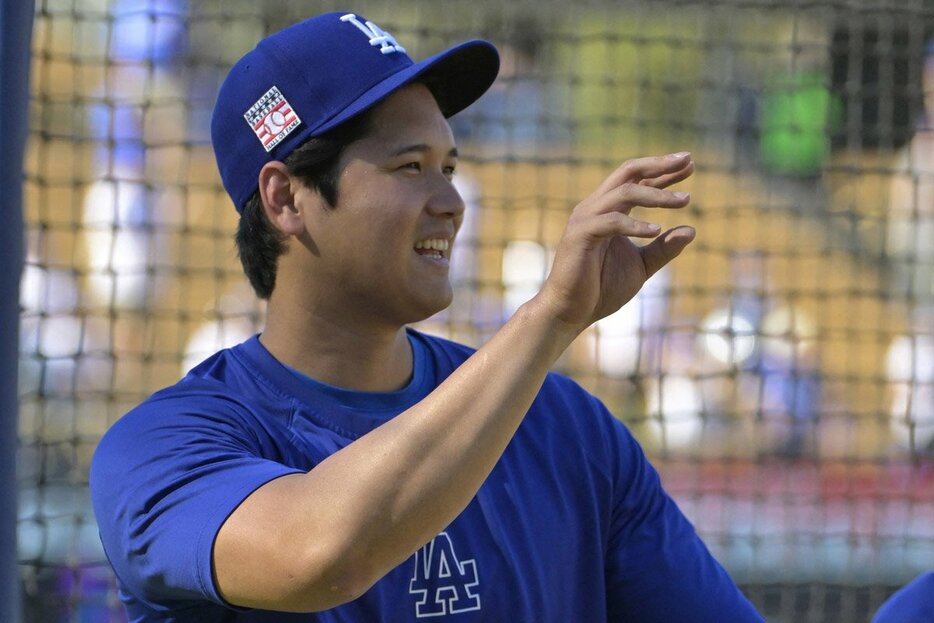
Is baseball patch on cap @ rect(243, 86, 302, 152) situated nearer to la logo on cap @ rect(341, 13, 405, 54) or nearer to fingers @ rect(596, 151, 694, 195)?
la logo on cap @ rect(341, 13, 405, 54)

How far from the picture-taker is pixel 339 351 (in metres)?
1.87

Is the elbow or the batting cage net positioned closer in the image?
the elbow

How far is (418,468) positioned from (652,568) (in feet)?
2.02

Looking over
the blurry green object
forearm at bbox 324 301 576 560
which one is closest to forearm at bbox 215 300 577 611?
forearm at bbox 324 301 576 560

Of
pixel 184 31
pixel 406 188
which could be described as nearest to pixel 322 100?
A: pixel 406 188

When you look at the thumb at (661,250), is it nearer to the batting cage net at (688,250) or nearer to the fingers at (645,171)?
the fingers at (645,171)

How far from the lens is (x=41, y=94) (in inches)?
170

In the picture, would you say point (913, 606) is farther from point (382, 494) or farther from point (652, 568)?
point (382, 494)

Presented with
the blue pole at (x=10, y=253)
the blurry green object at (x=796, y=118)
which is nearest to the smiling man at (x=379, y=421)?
the blue pole at (x=10, y=253)

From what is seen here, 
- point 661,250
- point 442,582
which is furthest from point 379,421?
point 661,250

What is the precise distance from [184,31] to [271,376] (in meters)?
4.95

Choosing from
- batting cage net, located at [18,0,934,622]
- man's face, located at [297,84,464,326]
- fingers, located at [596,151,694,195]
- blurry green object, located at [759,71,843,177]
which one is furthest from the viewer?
blurry green object, located at [759,71,843,177]

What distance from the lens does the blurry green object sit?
6027mm

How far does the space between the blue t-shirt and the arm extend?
0.06 m
